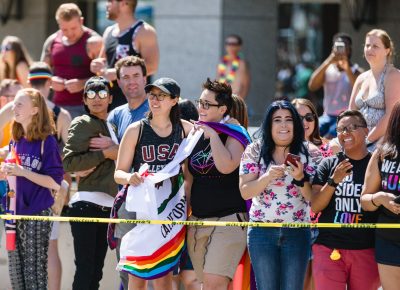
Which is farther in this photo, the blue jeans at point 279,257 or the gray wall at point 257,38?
the gray wall at point 257,38

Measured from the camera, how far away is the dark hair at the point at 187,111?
28.1ft

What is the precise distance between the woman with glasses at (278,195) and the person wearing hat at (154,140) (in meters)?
0.68

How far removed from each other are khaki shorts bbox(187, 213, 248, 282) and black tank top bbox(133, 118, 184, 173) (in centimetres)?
51

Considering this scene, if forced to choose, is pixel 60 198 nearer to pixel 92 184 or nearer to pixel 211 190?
pixel 92 184

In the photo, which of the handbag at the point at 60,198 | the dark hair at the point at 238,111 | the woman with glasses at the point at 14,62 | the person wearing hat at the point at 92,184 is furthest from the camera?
the woman with glasses at the point at 14,62

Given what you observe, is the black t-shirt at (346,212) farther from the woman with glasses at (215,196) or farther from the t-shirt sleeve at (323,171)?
the woman with glasses at (215,196)

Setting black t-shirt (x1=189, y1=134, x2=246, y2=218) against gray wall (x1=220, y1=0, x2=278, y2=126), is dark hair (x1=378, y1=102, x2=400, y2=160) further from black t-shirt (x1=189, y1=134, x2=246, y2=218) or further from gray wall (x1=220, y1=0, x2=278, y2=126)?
gray wall (x1=220, y1=0, x2=278, y2=126)

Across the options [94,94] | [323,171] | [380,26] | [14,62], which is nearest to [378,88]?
[323,171]

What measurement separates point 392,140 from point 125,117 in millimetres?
2365

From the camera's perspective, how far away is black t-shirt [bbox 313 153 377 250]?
7551 mm

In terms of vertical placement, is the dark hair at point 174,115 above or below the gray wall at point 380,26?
below

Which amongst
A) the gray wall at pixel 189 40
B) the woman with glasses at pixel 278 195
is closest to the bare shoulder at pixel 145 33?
the woman with glasses at pixel 278 195

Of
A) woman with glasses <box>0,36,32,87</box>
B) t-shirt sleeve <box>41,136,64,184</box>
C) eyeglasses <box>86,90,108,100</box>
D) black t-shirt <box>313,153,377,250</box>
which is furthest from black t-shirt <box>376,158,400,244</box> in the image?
woman with glasses <box>0,36,32,87</box>

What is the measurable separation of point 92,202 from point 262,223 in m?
1.75
